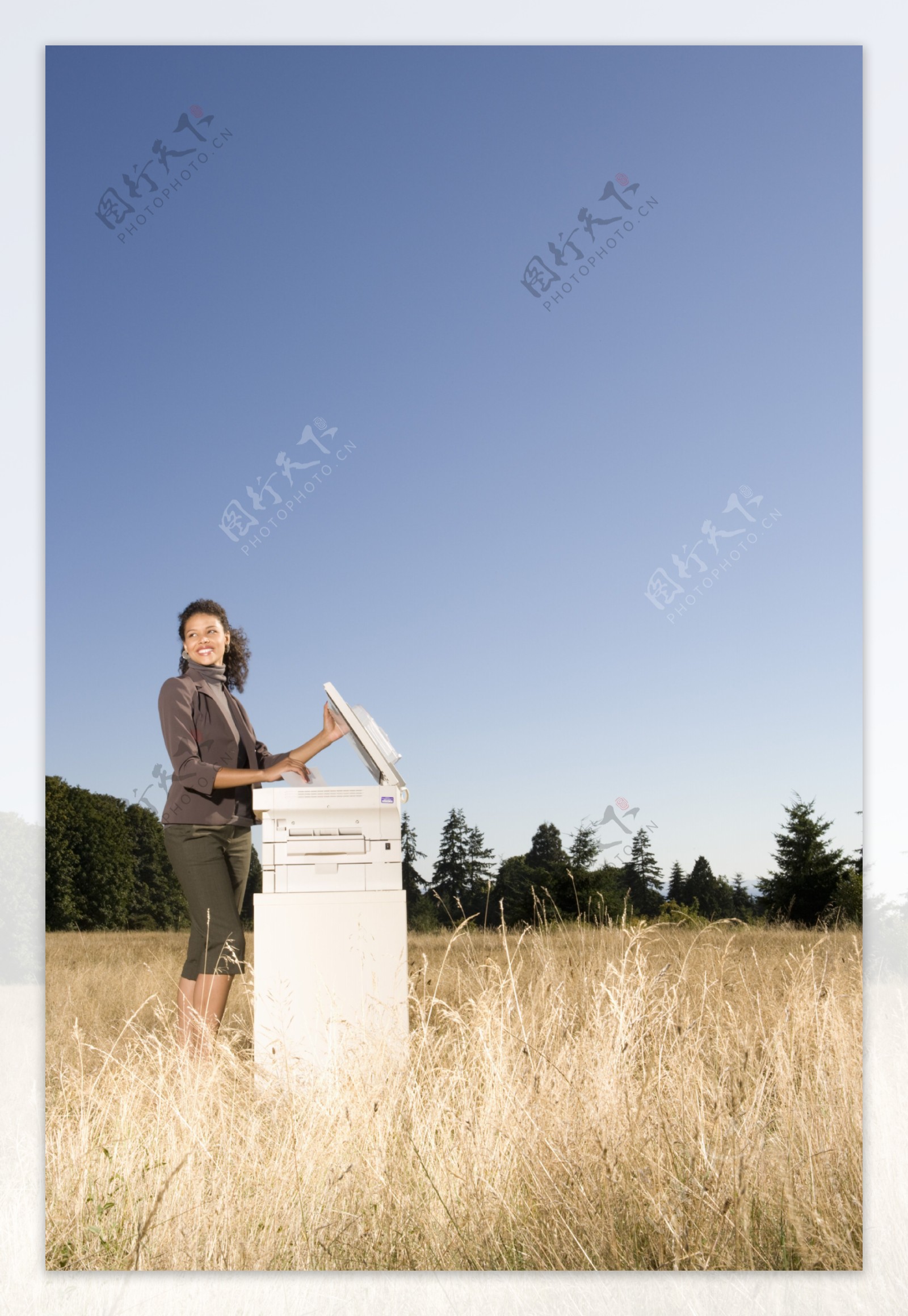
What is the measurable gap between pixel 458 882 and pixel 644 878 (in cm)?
177

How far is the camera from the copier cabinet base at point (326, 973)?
263cm

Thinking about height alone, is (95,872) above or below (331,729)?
below

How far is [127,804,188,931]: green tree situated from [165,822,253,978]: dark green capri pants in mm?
2874

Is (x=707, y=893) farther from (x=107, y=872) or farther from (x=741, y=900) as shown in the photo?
(x=107, y=872)

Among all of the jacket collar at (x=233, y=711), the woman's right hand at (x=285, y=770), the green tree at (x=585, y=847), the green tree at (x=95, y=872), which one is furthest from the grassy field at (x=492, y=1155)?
the green tree at (x=585, y=847)

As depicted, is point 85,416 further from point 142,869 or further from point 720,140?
point 142,869

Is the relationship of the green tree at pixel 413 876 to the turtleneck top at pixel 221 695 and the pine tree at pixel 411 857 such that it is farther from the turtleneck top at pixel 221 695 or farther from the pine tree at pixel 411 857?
the turtleneck top at pixel 221 695

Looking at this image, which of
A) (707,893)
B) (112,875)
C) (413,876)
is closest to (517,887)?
(707,893)

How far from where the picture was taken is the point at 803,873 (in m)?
6.14

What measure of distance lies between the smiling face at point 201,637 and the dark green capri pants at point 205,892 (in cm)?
53

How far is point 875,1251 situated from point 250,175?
382 cm

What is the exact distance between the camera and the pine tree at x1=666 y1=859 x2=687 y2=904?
566 centimetres

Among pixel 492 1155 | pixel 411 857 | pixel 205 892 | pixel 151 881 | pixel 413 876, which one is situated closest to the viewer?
pixel 492 1155

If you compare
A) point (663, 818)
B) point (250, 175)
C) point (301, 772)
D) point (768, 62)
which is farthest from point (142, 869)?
point (768, 62)
